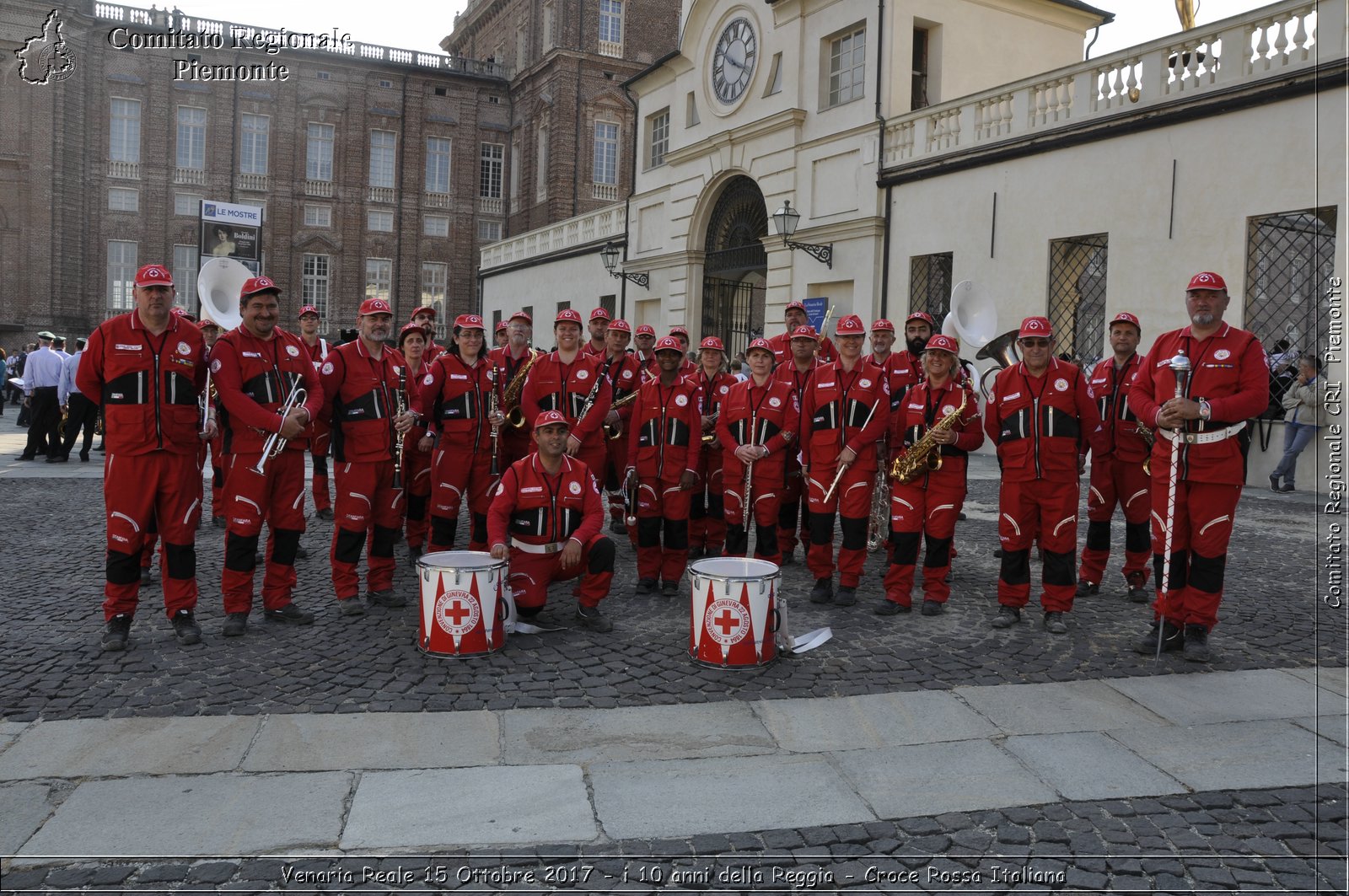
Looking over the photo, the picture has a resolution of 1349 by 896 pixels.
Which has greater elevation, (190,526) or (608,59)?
(608,59)

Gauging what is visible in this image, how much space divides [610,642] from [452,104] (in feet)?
153

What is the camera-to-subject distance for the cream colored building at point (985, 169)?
1304 centimetres

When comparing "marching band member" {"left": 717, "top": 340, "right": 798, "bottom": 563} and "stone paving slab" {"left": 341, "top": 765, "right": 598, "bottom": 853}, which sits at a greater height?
"marching band member" {"left": 717, "top": 340, "right": 798, "bottom": 563}

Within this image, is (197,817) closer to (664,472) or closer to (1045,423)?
(664,472)

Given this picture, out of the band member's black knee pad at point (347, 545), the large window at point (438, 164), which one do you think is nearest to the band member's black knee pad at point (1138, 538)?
the band member's black knee pad at point (347, 545)

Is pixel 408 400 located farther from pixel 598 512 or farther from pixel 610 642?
pixel 610 642

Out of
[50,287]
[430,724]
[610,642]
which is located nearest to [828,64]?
[610,642]

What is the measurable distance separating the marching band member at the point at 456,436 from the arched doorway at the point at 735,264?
50.7ft

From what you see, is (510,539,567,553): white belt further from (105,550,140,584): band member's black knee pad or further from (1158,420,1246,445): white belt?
(1158,420,1246,445): white belt

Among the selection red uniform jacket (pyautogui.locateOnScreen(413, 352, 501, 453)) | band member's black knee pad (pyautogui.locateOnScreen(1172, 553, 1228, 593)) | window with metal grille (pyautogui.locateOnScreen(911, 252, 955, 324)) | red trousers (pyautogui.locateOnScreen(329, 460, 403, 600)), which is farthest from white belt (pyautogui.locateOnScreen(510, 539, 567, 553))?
window with metal grille (pyautogui.locateOnScreen(911, 252, 955, 324))

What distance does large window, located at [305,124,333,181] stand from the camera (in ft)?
151

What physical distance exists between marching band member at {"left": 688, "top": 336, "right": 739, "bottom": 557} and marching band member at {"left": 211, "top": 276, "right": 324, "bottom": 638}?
298 cm

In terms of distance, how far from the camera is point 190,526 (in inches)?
231

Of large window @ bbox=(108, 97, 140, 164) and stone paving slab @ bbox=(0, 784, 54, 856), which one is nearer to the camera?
stone paving slab @ bbox=(0, 784, 54, 856)
